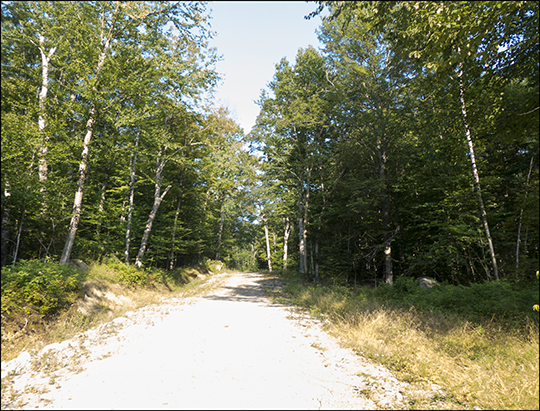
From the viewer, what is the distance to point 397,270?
17.2m

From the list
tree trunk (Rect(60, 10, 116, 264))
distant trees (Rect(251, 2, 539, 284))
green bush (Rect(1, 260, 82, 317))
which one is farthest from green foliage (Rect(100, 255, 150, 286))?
distant trees (Rect(251, 2, 539, 284))

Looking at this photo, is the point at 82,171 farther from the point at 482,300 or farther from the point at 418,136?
the point at 418,136

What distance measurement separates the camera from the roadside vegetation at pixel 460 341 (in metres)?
3.39

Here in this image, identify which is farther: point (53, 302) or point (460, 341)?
point (53, 302)

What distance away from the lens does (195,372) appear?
4172 millimetres

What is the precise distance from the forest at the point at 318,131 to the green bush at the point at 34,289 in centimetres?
173

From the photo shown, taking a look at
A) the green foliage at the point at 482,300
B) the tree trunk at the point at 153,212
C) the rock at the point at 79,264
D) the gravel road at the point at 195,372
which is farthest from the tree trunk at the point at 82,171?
the green foliage at the point at 482,300

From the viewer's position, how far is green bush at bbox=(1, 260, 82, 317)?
5201 mm

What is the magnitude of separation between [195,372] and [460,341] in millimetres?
4964

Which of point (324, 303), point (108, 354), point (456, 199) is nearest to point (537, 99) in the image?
point (456, 199)

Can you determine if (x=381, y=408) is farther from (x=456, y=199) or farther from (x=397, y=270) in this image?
(x=397, y=270)

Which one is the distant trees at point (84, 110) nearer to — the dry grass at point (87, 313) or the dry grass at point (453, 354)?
the dry grass at point (87, 313)

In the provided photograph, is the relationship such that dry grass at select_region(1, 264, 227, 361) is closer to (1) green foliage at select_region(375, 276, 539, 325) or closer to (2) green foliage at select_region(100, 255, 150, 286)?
(2) green foliage at select_region(100, 255, 150, 286)

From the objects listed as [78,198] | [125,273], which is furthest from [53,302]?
[125,273]
